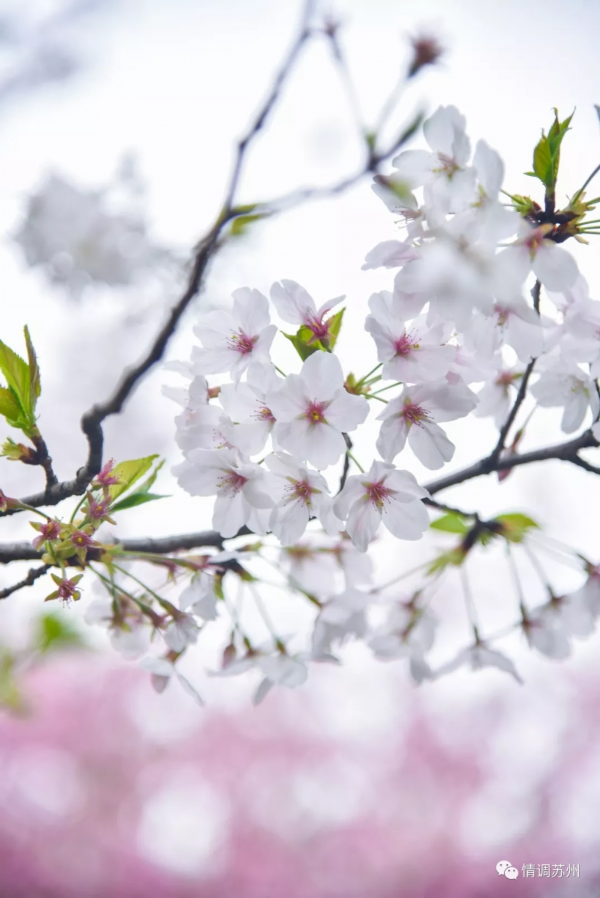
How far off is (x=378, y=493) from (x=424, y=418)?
90 millimetres

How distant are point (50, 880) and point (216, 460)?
14.9ft

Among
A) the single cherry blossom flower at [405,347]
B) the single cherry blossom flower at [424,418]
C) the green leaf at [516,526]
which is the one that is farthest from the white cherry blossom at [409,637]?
the single cherry blossom flower at [405,347]

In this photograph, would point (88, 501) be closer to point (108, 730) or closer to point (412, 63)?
point (412, 63)

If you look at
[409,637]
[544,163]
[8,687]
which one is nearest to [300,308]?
[544,163]

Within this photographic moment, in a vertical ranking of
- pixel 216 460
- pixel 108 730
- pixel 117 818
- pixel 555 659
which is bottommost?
pixel 555 659

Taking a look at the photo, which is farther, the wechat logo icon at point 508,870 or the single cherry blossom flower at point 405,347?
the wechat logo icon at point 508,870

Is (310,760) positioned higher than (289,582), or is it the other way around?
(310,760)

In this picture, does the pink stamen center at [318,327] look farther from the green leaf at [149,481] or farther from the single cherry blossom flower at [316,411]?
the green leaf at [149,481]

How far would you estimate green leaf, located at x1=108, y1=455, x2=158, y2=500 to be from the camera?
2.59 ft

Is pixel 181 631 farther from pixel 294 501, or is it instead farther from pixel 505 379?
pixel 505 379

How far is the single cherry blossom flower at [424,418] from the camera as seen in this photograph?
67 cm

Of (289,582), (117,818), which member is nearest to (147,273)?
(289,582)

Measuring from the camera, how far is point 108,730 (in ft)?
16.2

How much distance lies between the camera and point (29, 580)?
705mm
